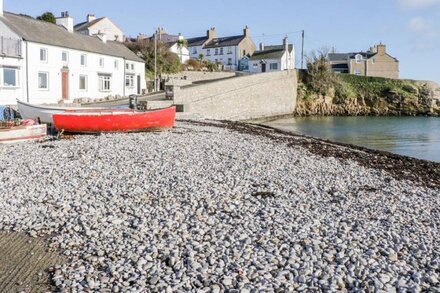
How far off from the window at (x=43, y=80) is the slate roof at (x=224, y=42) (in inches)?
2161

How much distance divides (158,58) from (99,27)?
17.9m

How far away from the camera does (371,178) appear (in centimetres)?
1278

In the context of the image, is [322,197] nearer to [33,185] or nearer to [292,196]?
[292,196]

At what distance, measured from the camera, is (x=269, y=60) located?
275 ft

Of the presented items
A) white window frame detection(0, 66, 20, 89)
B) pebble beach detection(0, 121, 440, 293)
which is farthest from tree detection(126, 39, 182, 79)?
pebble beach detection(0, 121, 440, 293)

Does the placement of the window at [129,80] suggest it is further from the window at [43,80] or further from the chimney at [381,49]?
the chimney at [381,49]

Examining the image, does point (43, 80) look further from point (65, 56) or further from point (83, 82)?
point (83, 82)

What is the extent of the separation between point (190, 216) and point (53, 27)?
3684 cm

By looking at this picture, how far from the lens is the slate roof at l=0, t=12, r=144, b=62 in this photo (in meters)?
34.4

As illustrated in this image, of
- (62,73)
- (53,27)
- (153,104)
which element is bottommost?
(153,104)

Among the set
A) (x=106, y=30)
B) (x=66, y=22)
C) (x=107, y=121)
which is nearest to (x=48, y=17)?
(x=66, y=22)

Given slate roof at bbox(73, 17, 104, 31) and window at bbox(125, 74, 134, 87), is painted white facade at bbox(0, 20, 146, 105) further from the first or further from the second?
slate roof at bbox(73, 17, 104, 31)

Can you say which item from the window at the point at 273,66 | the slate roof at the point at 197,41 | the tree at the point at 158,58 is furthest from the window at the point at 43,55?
the slate roof at the point at 197,41

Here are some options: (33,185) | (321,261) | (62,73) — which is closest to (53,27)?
(62,73)
